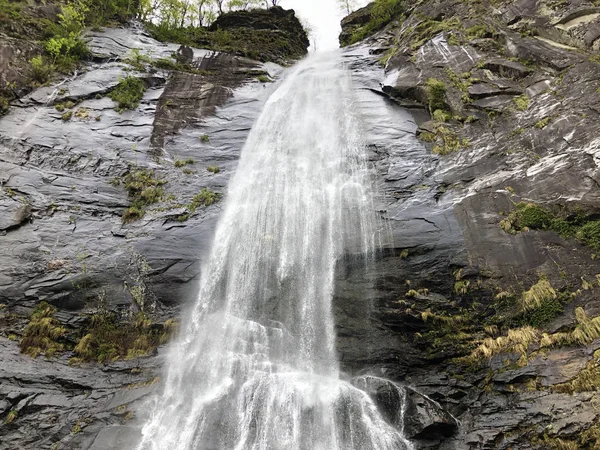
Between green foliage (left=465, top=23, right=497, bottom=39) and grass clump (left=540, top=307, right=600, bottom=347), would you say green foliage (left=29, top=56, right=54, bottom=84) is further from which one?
grass clump (left=540, top=307, right=600, bottom=347)

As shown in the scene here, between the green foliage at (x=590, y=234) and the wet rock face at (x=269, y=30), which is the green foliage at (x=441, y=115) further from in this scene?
the wet rock face at (x=269, y=30)

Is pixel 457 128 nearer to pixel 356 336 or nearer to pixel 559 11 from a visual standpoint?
pixel 559 11

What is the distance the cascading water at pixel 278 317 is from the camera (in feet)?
27.5

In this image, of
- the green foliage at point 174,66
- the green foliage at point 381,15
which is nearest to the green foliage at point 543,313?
the green foliage at point 174,66

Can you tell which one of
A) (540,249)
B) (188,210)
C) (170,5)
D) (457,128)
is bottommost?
(540,249)

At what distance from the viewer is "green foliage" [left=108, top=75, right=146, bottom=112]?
1784 cm

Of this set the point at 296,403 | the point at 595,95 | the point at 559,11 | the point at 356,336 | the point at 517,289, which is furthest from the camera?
the point at 559,11

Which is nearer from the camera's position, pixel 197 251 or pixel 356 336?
pixel 356 336

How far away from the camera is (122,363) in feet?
32.3

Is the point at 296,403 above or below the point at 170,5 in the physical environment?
below

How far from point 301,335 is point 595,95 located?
11458mm

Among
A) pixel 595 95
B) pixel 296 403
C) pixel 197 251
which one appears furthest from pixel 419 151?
pixel 296 403

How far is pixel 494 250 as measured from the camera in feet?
33.4

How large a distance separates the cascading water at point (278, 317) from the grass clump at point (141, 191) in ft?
8.85
